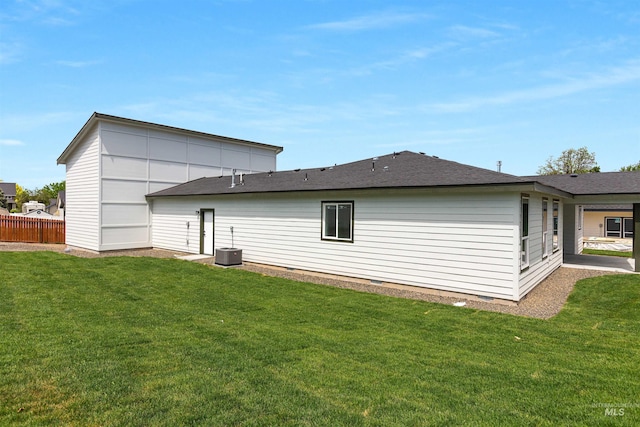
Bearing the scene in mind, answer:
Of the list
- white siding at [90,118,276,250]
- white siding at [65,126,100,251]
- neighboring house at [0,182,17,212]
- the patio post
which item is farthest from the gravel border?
neighboring house at [0,182,17,212]

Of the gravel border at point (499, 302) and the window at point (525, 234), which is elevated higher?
the window at point (525, 234)

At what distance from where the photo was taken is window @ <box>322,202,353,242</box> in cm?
1100

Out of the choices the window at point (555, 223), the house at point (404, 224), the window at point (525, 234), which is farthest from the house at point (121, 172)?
the window at point (555, 223)

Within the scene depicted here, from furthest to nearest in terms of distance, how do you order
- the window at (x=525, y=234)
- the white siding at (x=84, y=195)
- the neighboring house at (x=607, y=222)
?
the neighboring house at (x=607, y=222)
the white siding at (x=84, y=195)
the window at (x=525, y=234)

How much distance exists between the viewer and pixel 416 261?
9.66 meters

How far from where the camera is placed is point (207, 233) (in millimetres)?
15680

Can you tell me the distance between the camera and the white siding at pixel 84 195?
56.1 ft

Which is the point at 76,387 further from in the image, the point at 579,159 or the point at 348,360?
the point at 579,159

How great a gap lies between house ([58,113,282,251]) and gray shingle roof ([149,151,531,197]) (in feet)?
5.63

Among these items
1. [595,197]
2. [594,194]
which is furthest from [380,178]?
[595,197]

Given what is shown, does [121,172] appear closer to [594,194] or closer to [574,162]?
[594,194]

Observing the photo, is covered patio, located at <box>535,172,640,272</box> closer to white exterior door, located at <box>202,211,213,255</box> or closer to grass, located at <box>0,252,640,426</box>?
grass, located at <box>0,252,640,426</box>

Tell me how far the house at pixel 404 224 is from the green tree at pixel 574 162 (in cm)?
4882

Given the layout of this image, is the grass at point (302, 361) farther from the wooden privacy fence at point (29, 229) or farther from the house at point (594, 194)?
the wooden privacy fence at point (29, 229)
